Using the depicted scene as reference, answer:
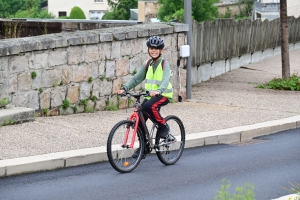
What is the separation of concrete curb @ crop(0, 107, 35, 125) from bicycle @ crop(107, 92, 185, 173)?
93.1 inches

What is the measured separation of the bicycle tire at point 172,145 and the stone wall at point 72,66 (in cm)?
317

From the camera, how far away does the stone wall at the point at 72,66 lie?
12.5 meters

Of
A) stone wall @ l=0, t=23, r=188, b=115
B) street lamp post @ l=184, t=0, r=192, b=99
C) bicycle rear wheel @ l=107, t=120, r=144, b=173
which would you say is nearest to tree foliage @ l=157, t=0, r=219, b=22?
street lamp post @ l=184, t=0, r=192, b=99

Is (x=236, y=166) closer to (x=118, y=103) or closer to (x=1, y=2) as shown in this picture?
(x=118, y=103)

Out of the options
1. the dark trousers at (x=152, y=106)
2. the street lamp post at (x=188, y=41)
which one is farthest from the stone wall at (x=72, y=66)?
the dark trousers at (x=152, y=106)

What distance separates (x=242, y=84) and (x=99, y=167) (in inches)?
489

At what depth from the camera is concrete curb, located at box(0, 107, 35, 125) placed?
1157cm

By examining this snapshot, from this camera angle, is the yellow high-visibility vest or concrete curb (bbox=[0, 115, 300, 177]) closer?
concrete curb (bbox=[0, 115, 300, 177])

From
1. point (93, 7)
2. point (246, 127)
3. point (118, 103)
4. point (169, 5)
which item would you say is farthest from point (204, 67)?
point (93, 7)

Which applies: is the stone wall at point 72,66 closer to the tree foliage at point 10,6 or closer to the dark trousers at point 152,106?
the dark trousers at point 152,106

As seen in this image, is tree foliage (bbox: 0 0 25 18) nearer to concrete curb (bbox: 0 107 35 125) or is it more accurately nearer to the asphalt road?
concrete curb (bbox: 0 107 35 125)

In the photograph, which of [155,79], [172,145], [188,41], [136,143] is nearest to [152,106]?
[155,79]

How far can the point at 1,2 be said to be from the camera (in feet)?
375

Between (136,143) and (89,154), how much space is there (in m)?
0.70
